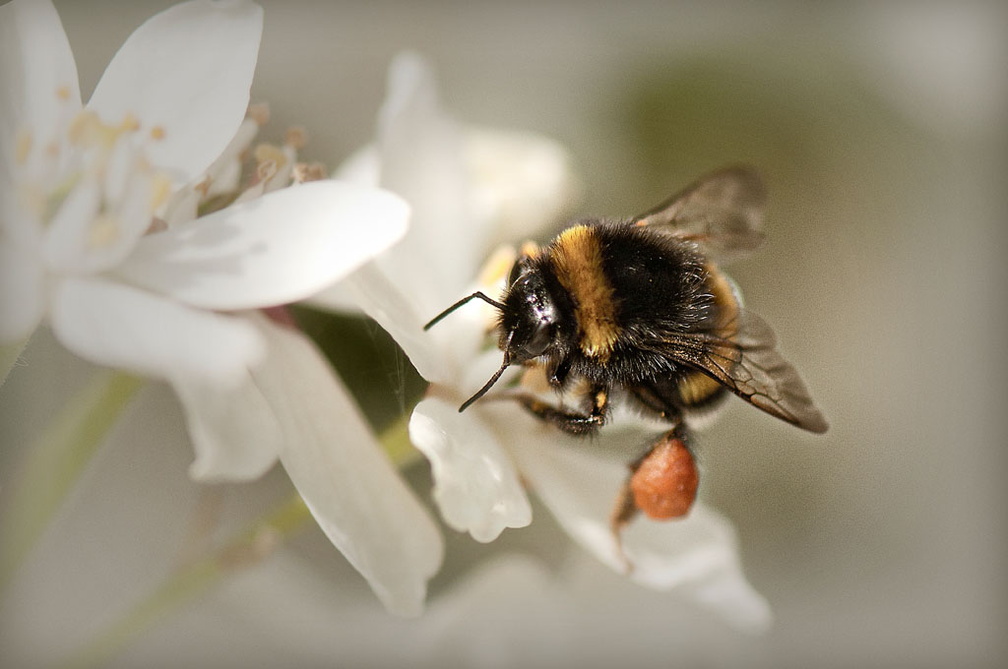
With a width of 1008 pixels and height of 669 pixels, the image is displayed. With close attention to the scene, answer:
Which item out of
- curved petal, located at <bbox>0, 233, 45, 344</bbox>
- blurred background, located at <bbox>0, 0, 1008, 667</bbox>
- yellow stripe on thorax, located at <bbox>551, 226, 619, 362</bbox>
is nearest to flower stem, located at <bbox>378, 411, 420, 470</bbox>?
yellow stripe on thorax, located at <bbox>551, 226, 619, 362</bbox>

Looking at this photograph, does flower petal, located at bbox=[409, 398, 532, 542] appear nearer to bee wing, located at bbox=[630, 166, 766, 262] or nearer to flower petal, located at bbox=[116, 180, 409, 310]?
flower petal, located at bbox=[116, 180, 409, 310]

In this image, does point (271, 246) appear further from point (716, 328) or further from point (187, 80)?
point (716, 328)

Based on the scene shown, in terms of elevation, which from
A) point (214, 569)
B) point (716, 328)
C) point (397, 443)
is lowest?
point (214, 569)

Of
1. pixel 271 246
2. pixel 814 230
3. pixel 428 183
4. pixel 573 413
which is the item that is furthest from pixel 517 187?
pixel 814 230

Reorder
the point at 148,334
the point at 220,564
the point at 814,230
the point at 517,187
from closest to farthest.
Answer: the point at 148,334 → the point at 220,564 → the point at 517,187 → the point at 814,230

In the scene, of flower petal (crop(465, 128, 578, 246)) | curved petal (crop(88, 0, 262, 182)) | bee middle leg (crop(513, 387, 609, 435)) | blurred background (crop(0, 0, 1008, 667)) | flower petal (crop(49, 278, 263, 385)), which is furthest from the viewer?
blurred background (crop(0, 0, 1008, 667))

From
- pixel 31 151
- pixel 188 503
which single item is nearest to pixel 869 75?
pixel 188 503

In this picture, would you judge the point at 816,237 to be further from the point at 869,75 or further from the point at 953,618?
the point at 953,618
